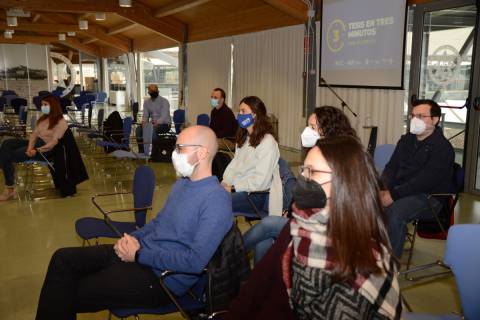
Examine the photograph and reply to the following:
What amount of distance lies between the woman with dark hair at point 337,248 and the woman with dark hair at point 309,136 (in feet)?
3.97

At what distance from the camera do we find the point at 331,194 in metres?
1.45

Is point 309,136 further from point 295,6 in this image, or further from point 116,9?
point 116,9

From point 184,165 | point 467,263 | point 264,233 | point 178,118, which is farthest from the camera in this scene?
point 178,118

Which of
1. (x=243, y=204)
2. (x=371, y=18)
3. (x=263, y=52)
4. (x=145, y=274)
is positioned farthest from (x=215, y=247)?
(x=263, y=52)

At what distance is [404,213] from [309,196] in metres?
2.02

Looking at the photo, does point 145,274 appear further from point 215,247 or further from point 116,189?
point 116,189

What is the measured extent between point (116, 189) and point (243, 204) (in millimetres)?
3206

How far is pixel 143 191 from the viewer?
3307 millimetres

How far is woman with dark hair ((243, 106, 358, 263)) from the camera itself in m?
2.84

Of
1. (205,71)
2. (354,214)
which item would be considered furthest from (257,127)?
(205,71)

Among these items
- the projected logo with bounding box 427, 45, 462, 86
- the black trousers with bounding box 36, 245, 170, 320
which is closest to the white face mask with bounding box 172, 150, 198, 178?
the black trousers with bounding box 36, 245, 170, 320

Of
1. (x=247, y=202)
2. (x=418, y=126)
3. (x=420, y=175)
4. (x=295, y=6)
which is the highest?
(x=295, y=6)

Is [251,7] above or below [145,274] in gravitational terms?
above

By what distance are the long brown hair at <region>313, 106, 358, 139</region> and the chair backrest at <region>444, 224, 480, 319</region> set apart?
1392 mm
